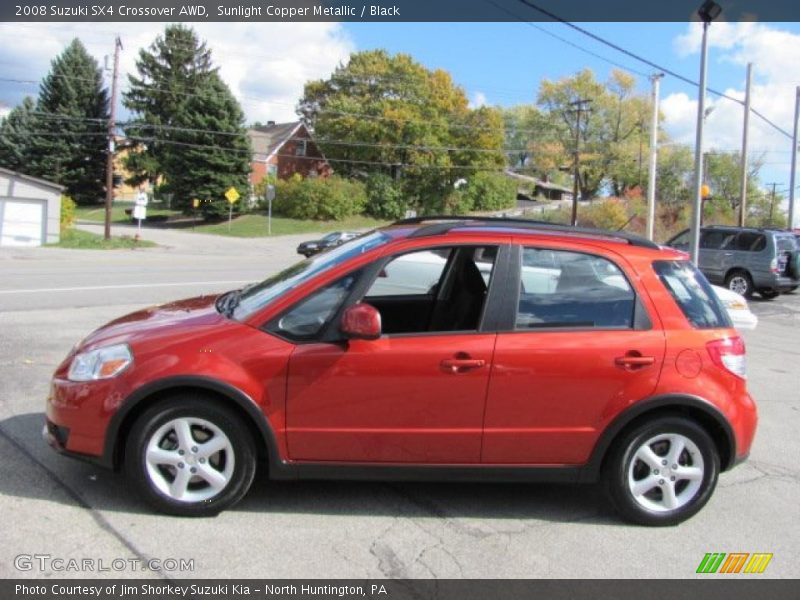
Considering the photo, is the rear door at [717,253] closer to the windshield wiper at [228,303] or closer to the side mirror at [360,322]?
the windshield wiper at [228,303]

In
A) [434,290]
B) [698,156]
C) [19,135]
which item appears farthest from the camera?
[19,135]

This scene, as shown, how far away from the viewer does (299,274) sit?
4.22 meters

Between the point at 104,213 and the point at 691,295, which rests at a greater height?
the point at 104,213

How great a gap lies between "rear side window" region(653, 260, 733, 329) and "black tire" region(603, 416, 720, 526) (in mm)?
587

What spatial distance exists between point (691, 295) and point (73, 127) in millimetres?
64423

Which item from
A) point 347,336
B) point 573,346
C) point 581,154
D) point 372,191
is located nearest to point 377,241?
point 347,336

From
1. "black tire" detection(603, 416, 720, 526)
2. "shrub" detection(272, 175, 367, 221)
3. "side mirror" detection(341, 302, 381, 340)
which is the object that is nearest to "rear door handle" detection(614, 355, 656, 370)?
"black tire" detection(603, 416, 720, 526)

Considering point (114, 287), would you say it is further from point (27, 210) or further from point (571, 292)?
point (27, 210)

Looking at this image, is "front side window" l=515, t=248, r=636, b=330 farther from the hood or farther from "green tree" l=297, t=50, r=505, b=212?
"green tree" l=297, t=50, r=505, b=212

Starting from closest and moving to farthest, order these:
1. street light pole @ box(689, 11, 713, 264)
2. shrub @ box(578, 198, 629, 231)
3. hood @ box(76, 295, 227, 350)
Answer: hood @ box(76, 295, 227, 350)
street light pole @ box(689, 11, 713, 264)
shrub @ box(578, 198, 629, 231)

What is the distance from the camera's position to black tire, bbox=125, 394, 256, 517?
3.63 meters

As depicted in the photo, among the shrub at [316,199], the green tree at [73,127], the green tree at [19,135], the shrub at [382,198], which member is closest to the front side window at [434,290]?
the shrub at [316,199]

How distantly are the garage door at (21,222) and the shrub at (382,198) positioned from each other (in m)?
31.3
